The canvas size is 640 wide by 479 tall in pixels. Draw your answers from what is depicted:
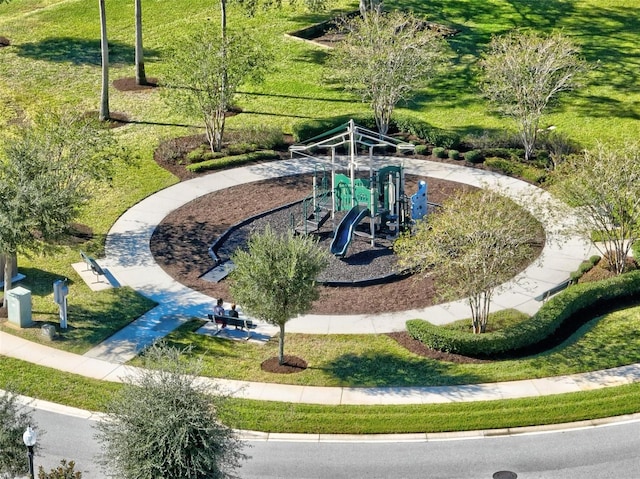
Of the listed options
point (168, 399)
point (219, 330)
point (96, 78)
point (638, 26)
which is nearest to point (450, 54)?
point (638, 26)

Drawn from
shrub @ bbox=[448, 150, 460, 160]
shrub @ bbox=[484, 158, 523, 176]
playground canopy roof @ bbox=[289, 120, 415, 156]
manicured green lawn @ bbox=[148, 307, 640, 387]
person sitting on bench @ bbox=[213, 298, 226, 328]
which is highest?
playground canopy roof @ bbox=[289, 120, 415, 156]

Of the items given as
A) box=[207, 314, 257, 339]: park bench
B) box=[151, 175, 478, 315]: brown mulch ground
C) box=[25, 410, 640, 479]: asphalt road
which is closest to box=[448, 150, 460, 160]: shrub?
box=[151, 175, 478, 315]: brown mulch ground

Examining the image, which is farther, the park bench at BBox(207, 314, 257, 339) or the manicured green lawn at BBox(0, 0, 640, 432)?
the park bench at BBox(207, 314, 257, 339)

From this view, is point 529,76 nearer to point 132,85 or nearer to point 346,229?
point 346,229

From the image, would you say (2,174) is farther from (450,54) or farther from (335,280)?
(450,54)

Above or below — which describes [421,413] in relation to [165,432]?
below

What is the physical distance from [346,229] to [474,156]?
34.3 ft

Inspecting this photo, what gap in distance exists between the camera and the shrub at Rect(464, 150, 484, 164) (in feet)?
152

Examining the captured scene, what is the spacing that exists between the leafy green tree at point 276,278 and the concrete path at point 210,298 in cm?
316

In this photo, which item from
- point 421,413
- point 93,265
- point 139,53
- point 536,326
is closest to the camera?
point 421,413

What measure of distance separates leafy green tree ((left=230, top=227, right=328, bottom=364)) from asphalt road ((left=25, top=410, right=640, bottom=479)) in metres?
4.20

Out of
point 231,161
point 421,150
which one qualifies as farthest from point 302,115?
point 421,150

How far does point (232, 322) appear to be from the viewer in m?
32.6

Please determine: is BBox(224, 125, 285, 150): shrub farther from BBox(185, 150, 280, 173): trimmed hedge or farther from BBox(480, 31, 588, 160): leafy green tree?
BBox(480, 31, 588, 160): leafy green tree
